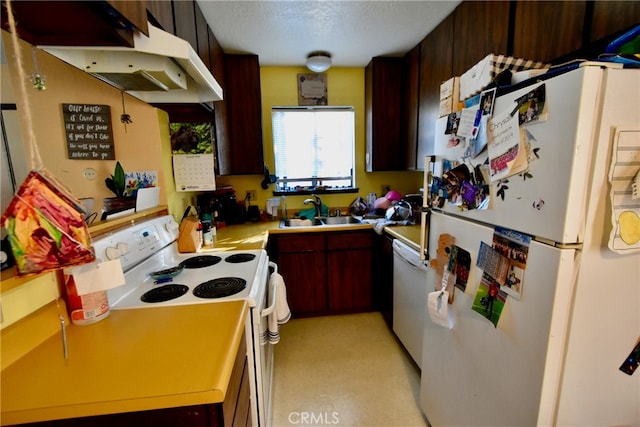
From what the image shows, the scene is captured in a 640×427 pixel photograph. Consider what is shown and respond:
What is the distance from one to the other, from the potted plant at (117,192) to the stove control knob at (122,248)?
266 millimetres

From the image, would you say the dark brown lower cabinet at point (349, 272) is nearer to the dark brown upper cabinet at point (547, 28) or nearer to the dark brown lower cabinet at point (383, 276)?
the dark brown lower cabinet at point (383, 276)

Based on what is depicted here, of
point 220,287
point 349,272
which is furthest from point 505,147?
point 349,272

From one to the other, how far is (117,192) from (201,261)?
1.71 ft

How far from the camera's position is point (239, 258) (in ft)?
5.06

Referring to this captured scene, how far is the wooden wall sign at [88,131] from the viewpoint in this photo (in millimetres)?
1194

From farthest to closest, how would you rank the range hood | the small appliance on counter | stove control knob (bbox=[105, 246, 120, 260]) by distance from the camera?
the small appliance on counter, stove control knob (bbox=[105, 246, 120, 260]), the range hood

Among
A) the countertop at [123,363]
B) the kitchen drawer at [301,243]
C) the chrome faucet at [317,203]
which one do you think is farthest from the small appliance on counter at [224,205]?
the countertop at [123,363]

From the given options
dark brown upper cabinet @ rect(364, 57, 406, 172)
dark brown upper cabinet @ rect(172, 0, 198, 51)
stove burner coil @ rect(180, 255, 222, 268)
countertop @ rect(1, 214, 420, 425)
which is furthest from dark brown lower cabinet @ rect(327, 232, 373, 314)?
dark brown upper cabinet @ rect(172, 0, 198, 51)

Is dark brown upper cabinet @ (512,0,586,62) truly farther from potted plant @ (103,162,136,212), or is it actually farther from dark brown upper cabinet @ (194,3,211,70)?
potted plant @ (103,162,136,212)

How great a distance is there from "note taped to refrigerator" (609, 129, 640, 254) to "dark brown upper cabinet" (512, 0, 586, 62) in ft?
2.05

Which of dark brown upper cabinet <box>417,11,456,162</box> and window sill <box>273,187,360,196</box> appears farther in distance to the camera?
window sill <box>273,187,360,196</box>

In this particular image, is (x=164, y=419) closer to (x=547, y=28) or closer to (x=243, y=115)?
(x=547, y=28)

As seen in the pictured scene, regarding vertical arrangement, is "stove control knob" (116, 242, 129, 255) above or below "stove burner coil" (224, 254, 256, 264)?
above

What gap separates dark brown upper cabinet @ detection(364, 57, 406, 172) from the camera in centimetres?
260
